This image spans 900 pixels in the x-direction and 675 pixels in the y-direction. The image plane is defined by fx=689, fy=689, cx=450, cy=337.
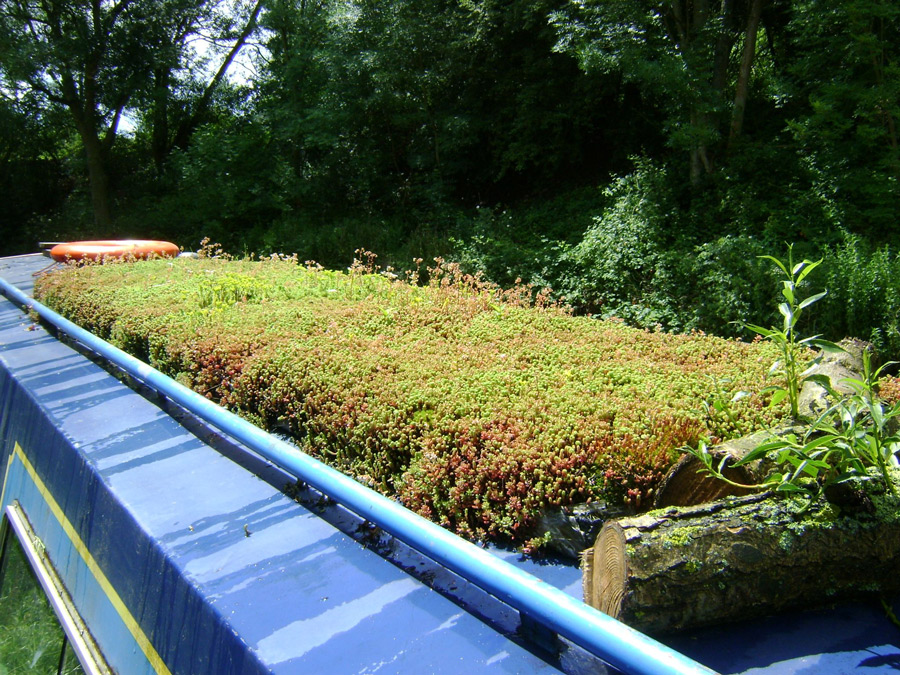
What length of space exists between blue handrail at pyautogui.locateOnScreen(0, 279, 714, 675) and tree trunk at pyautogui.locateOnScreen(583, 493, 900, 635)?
43 cm

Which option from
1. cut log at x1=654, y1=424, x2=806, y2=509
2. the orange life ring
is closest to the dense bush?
cut log at x1=654, y1=424, x2=806, y2=509

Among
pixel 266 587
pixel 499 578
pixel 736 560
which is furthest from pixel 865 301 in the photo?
pixel 266 587

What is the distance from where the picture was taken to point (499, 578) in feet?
6.55

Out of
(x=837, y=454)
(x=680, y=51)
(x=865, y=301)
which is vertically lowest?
(x=837, y=454)

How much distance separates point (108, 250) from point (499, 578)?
30.1ft

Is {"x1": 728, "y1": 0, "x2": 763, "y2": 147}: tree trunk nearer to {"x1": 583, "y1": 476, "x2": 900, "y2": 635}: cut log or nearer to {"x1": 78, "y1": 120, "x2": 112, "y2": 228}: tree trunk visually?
{"x1": 583, "y1": 476, "x2": 900, "y2": 635}: cut log

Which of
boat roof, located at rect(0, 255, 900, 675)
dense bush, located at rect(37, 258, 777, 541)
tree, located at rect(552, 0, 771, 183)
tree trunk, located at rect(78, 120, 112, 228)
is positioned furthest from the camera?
tree trunk, located at rect(78, 120, 112, 228)

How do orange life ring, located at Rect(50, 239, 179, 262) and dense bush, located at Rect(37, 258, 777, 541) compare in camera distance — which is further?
orange life ring, located at Rect(50, 239, 179, 262)

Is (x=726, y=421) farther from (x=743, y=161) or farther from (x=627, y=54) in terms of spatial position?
(x=743, y=161)

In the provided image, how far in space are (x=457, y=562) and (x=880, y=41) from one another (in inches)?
348

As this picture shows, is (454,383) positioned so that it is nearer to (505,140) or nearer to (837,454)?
(837,454)

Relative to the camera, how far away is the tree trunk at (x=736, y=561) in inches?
89.2

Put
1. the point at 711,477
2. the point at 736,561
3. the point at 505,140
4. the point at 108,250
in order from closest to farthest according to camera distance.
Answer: the point at 736,561 < the point at 711,477 < the point at 108,250 < the point at 505,140

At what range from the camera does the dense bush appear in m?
2.98
